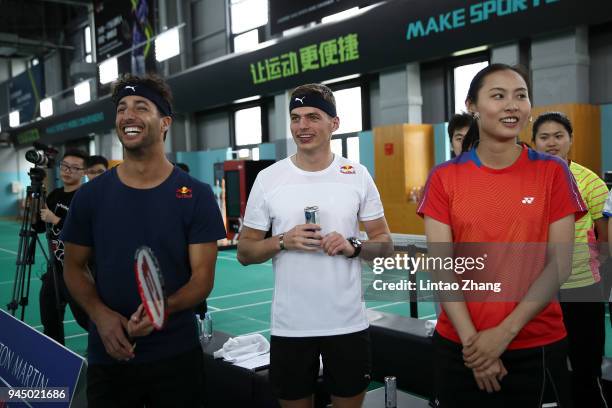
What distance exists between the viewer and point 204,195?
6.63 feet

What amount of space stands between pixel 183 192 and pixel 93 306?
19.2 inches

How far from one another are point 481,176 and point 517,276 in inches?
13.0

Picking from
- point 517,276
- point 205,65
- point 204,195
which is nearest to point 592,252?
point 517,276

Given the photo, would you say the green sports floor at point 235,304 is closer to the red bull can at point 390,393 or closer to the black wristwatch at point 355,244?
the red bull can at point 390,393

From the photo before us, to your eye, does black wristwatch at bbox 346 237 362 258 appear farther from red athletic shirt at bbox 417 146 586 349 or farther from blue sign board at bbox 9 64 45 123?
blue sign board at bbox 9 64 45 123

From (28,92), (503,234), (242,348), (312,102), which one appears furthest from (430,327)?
(28,92)

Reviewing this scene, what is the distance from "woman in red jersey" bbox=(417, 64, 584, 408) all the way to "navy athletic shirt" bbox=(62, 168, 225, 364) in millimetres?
819

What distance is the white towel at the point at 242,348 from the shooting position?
3406mm

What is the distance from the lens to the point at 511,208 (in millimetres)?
1739

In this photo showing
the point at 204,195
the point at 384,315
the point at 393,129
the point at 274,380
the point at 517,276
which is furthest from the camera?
the point at 393,129

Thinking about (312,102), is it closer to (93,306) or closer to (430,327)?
(93,306)

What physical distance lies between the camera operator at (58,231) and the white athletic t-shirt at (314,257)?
7.17ft

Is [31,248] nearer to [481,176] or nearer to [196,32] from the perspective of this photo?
[481,176]

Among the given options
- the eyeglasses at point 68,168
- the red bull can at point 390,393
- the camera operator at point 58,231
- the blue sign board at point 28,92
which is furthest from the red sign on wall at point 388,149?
the blue sign board at point 28,92
